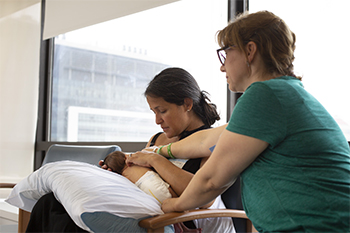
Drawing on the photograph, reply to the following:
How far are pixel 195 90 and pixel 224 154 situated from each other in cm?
95

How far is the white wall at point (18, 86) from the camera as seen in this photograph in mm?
4172

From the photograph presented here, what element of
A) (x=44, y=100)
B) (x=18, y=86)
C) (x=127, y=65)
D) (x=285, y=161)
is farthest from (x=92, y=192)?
(x=44, y=100)

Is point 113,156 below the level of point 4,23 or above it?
below

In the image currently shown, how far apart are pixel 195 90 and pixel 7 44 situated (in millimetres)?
3176

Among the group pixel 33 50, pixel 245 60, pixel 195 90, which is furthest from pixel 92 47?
pixel 245 60

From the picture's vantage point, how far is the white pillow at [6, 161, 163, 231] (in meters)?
1.31

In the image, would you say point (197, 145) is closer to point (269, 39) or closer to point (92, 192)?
point (92, 192)

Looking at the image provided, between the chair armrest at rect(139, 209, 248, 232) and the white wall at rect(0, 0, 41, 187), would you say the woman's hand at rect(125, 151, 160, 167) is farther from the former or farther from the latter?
the white wall at rect(0, 0, 41, 187)

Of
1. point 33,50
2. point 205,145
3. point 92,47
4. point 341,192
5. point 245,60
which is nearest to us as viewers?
point 341,192

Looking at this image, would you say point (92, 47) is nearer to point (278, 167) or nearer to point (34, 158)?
point (34, 158)

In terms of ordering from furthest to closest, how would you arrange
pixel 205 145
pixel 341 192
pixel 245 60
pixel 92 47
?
pixel 92 47, pixel 205 145, pixel 245 60, pixel 341 192

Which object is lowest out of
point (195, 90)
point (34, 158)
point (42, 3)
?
point (34, 158)

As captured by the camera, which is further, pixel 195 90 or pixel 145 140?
pixel 145 140

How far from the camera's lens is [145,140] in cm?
343
